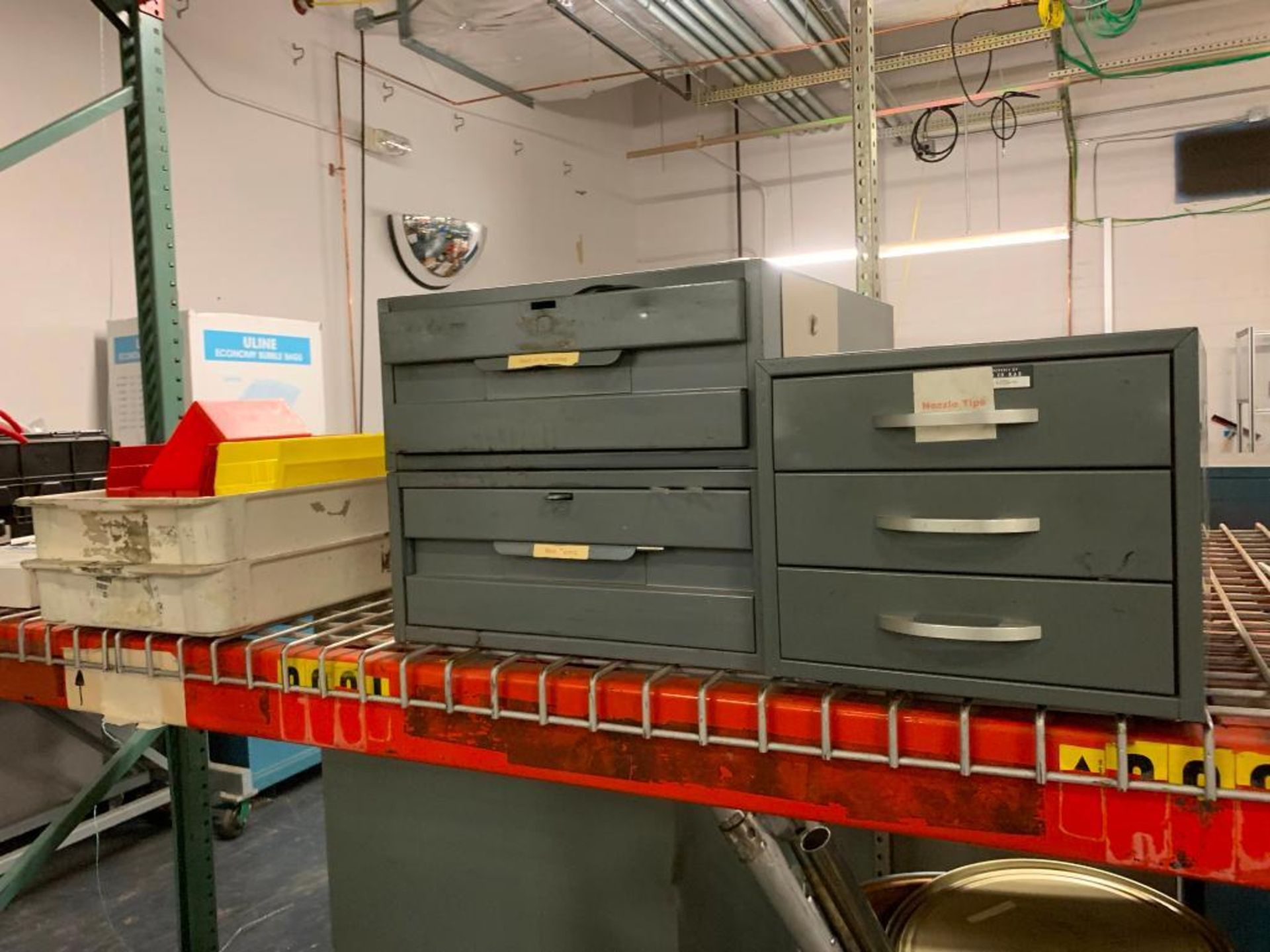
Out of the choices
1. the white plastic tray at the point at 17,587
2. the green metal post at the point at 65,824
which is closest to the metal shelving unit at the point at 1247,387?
the green metal post at the point at 65,824

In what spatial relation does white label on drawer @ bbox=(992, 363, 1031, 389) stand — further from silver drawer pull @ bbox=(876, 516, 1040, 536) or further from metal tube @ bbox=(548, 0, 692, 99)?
metal tube @ bbox=(548, 0, 692, 99)

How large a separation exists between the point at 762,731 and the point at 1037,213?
4921mm

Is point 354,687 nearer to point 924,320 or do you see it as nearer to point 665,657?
point 665,657

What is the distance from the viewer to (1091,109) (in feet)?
15.5

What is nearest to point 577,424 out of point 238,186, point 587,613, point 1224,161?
point 587,613

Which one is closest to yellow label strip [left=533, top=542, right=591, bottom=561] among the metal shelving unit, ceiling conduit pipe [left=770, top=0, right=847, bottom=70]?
ceiling conduit pipe [left=770, top=0, right=847, bottom=70]

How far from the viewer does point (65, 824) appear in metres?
1.31

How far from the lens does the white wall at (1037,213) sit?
4.50 m

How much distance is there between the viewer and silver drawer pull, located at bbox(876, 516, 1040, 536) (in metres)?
0.66

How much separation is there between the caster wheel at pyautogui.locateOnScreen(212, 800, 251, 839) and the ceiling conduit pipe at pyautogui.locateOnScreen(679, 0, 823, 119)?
309 cm

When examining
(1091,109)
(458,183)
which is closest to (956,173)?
(1091,109)

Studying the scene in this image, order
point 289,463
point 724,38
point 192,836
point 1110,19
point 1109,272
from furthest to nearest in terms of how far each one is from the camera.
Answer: point 1109,272, point 724,38, point 1110,19, point 192,836, point 289,463

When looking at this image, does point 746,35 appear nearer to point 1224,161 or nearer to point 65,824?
point 1224,161

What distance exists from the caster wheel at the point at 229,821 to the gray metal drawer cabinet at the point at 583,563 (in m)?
2.03
